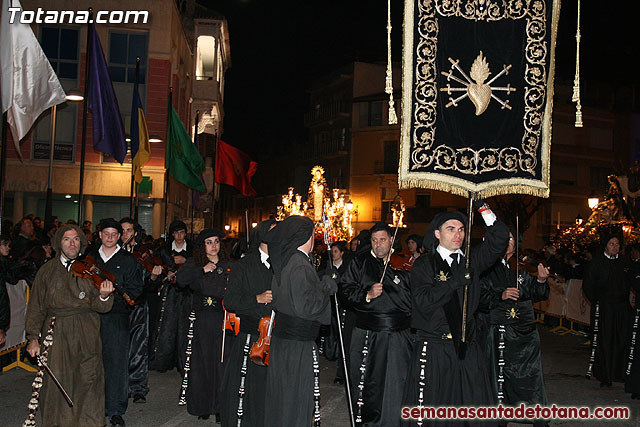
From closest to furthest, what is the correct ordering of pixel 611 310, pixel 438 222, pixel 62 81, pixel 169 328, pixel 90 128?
pixel 438 222
pixel 611 310
pixel 169 328
pixel 90 128
pixel 62 81

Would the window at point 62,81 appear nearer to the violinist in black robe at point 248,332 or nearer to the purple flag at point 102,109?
the purple flag at point 102,109

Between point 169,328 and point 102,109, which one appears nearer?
point 169,328

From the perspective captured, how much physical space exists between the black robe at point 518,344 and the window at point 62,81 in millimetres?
22680

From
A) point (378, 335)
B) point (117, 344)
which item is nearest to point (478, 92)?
point (378, 335)

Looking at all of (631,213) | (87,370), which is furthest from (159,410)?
(631,213)

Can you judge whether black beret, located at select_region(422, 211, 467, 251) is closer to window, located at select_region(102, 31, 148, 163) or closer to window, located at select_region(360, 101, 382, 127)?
window, located at select_region(102, 31, 148, 163)

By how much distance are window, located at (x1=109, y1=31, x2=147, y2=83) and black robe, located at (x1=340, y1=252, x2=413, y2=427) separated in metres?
22.5

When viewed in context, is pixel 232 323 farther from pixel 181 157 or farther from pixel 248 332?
pixel 181 157

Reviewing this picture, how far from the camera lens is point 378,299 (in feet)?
26.3

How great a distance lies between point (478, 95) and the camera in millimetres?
7918

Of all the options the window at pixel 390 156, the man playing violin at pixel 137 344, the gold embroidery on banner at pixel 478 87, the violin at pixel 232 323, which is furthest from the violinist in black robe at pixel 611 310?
the window at pixel 390 156

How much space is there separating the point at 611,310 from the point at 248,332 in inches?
265

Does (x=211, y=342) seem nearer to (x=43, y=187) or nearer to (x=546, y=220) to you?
(x=43, y=187)

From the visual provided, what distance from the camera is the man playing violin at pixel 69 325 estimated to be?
727cm
